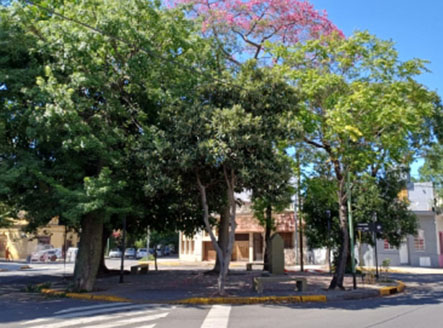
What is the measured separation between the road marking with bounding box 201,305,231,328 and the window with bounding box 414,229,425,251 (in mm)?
29157

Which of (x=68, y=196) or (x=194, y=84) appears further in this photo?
(x=194, y=84)

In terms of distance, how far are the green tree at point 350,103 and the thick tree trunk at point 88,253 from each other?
8.81 meters

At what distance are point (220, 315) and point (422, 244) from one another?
1223 inches

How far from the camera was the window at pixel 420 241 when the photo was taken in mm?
35594

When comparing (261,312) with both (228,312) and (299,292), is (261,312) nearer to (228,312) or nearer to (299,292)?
(228,312)

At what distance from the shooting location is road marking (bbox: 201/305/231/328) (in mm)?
9139

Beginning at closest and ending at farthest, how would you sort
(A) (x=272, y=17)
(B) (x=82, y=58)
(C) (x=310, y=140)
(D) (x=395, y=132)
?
1. (B) (x=82, y=58)
2. (D) (x=395, y=132)
3. (C) (x=310, y=140)
4. (A) (x=272, y=17)

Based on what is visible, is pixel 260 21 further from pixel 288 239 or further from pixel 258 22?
pixel 288 239

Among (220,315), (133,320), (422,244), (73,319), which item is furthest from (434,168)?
(73,319)

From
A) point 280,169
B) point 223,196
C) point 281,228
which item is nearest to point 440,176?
point 281,228

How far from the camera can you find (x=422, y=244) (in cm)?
3581

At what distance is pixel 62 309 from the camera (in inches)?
448

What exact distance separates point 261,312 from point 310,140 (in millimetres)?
7985

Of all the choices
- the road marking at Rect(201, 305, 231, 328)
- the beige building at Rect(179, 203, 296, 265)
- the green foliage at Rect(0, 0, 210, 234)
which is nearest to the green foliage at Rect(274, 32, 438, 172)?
the green foliage at Rect(0, 0, 210, 234)
